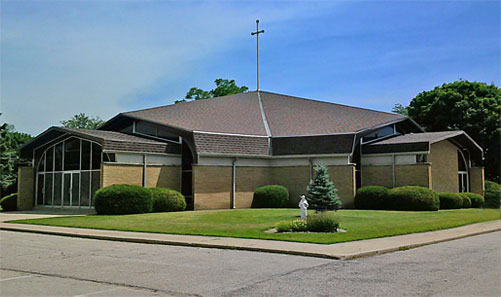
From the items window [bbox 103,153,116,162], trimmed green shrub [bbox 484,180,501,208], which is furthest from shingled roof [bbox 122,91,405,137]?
trimmed green shrub [bbox 484,180,501,208]

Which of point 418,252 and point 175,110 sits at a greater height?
point 175,110

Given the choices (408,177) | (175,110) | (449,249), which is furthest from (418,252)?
(175,110)

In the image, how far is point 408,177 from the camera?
1217 inches

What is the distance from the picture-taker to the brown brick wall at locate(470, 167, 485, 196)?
38213 mm

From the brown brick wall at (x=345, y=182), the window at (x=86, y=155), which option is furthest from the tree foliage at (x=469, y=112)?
the window at (x=86, y=155)

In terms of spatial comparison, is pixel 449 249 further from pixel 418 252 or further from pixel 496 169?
pixel 496 169

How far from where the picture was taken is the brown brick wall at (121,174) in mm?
27203

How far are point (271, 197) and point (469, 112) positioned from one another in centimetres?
2539

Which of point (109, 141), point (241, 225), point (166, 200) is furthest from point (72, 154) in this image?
point (241, 225)

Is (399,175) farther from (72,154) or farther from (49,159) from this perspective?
(49,159)

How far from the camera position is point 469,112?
152 feet

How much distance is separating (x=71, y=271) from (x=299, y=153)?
23.1 m

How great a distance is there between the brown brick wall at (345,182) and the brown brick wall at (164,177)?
9785 millimetres

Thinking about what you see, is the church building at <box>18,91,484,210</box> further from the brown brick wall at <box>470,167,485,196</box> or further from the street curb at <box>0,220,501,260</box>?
the street curb at <box>0,220,501,260</box>
